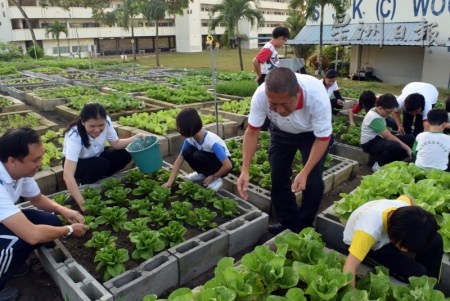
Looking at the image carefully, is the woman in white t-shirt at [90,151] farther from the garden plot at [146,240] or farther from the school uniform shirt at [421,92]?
the school uniform shirt at [421,92]

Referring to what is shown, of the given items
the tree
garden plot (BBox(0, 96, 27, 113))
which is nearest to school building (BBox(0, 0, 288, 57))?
the tree

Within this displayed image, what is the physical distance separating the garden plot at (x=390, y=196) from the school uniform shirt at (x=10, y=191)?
7.51ft

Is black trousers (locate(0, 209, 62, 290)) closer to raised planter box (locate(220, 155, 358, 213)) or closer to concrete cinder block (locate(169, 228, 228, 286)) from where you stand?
concrete cinder block (locate(169, 228, 228, 286))

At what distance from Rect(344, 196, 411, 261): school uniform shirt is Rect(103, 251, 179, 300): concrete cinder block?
4.00ft

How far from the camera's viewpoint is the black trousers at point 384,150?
457cm

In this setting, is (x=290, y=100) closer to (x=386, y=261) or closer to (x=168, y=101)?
(x=386, y=261)

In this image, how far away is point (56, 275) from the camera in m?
2.47

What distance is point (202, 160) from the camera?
379 cm

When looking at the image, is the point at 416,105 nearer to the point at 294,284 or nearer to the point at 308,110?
the point at 308,110

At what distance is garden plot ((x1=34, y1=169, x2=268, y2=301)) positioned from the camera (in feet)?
7.82

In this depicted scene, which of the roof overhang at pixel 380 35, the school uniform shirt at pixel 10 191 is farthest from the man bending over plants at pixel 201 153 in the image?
the roof overhang at pixel 380 35

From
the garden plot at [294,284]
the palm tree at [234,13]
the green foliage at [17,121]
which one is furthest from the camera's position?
the palm tree at [234,13]

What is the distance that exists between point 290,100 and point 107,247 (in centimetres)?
160

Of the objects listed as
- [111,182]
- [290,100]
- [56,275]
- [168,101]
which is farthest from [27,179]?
[168,101]
